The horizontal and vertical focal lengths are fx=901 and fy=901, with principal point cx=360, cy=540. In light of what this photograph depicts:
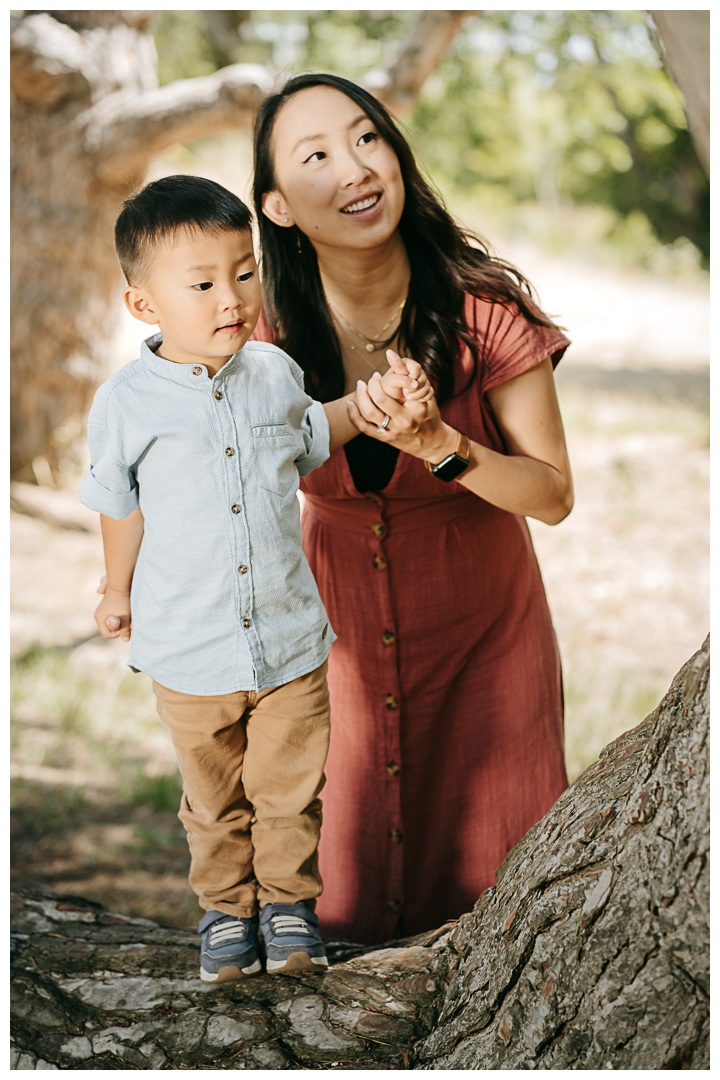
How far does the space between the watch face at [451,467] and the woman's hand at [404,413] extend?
0.02m

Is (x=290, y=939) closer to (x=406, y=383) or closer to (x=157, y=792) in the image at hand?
(x=406, y=383)

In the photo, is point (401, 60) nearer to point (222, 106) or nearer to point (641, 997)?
point (222, 106)

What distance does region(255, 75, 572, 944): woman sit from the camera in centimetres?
169

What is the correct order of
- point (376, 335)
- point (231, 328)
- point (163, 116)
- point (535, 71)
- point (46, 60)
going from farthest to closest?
point (535, 71)
point (163, 116)
point (46, 60)
point (376, 335)
point (231, 328)

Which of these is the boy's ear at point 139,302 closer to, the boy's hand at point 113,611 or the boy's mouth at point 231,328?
the boy's mouth at point 231,328

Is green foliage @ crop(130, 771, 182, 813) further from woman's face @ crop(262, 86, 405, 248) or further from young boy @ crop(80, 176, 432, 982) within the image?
woman's face @ crop(262, 86, 405, 248)

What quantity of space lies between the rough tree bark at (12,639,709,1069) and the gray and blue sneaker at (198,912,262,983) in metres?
0.03

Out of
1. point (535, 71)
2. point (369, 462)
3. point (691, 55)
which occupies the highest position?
point (535, 71)

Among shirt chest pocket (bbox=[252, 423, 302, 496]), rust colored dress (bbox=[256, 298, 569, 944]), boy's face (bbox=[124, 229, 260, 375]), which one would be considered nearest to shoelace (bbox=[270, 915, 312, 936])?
rust colored dress (bbox=[256, 298, 569, 944])

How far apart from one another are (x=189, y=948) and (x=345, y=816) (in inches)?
20.5

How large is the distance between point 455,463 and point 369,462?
336mm

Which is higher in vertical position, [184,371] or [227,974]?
[184,371]

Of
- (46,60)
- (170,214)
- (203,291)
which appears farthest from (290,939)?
→ (46,60)

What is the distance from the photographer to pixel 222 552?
1.42m
